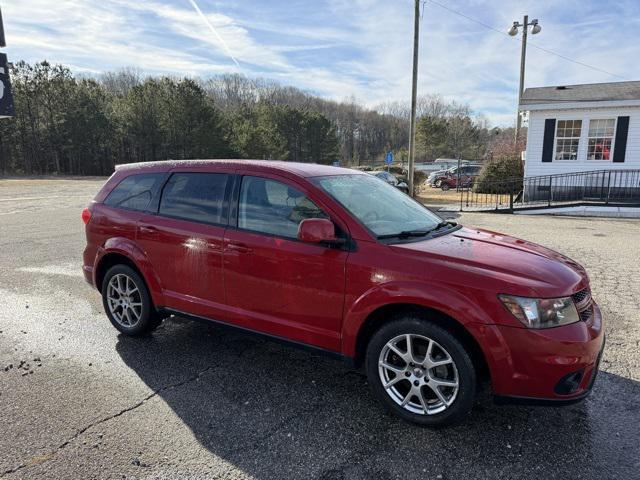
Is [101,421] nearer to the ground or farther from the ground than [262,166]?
nearer to the ground

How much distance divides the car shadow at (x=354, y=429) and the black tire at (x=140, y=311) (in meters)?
0.48

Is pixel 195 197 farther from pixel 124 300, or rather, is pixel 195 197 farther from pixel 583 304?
pixel 583 304

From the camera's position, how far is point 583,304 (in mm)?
2822

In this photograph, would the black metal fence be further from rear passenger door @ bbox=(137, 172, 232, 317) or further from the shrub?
rear passenger door @ bbox=(137, 172, 232, 317)

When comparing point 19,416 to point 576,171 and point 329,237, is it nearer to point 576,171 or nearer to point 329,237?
point 329,237

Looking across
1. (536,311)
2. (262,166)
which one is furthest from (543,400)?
(262,166)

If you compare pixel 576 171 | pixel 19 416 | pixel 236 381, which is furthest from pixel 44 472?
pixel 576 171

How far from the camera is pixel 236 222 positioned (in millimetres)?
3564

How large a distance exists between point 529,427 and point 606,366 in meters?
1.36

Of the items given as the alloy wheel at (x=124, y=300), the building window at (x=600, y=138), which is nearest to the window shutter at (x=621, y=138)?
the building window at (x=600, y=138)

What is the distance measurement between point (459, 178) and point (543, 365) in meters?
27.0

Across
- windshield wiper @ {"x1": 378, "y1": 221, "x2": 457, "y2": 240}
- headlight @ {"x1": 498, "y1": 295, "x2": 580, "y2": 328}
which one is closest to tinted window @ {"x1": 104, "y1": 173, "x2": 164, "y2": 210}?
windshield wiper @ {"x1": 378, "y1": 221, "x2": 457, "y2": 240}

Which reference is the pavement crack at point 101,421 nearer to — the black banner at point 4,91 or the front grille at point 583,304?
the front grille at point 583,304

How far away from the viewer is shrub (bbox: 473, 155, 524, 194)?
71.4ft
